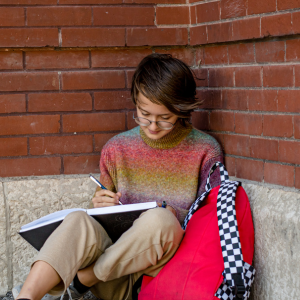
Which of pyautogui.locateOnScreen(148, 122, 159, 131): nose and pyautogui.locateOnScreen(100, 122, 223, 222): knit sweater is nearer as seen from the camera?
pyautogui.locateOnScreen(148, 122, 159, 131): nose

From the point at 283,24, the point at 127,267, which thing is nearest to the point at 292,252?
the point at 127,267

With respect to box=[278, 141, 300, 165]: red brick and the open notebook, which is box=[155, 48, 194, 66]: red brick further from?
the open notebook

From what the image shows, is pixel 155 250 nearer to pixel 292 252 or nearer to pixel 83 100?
pixel 292 252

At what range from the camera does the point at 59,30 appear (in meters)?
2.58

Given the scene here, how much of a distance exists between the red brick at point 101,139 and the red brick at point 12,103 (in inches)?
19.3

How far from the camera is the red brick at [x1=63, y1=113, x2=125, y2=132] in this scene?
8.77 ft

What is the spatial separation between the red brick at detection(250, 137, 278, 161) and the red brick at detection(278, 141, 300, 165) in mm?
36

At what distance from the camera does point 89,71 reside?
266cm

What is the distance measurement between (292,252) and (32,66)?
5.96 ft

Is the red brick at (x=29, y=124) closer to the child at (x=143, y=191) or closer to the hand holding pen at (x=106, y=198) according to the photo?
the child at (x=143, y=191)

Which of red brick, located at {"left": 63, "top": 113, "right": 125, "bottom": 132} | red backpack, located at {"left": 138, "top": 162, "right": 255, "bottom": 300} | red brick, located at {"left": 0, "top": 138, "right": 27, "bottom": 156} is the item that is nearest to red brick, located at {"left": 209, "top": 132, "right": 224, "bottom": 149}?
red backpack, located at {"left": 138, "top": 162, "right": 255, "bottom": 300}

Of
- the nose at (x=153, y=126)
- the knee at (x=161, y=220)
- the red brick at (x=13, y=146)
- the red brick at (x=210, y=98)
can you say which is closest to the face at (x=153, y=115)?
the nose at (x=153, y=126)

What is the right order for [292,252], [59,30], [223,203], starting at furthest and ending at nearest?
[59,30], [223,203], [292,252]

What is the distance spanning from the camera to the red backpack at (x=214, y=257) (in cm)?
192
